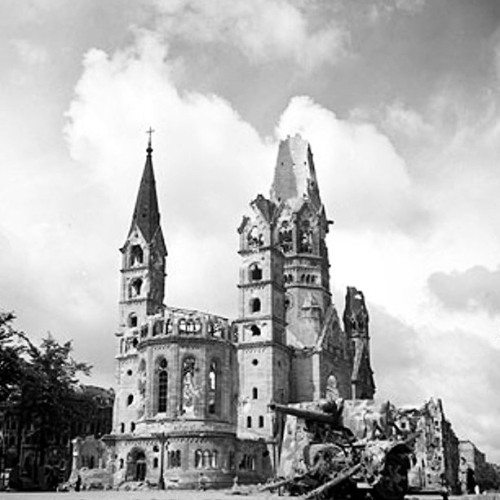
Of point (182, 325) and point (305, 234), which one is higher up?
point (305, 234)

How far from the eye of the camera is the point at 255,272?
80188mm

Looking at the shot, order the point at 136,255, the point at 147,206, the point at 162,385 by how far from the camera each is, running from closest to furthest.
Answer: the point at 162,385
the point at 136,255
the point at 147,206

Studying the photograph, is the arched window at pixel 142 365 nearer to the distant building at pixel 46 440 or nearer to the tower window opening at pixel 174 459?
the distant building at pixel 46 440

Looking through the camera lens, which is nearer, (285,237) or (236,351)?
(236,351)

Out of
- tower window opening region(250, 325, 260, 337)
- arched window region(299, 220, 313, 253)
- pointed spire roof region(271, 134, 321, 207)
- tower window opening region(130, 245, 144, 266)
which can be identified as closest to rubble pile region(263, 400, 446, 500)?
tower window opening region(250, 325, 260, 337)

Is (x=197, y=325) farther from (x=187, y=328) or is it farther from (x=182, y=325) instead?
(x=182, y=325)

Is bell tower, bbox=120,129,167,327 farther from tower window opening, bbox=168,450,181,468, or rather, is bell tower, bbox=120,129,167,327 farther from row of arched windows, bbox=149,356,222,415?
tower window opening, bbox=168,450,181,468

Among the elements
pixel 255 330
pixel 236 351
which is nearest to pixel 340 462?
pixel 236 351

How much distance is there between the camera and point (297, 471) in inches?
1200

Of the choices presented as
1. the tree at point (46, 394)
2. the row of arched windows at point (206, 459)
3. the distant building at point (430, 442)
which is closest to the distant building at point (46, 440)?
the tree at point (46, 394)

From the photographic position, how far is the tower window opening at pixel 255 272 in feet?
262

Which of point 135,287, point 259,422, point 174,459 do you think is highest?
point 135,287

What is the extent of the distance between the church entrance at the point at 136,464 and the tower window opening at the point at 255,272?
20853 millimetres

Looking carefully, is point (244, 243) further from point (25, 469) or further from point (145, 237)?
point (25, 469)
